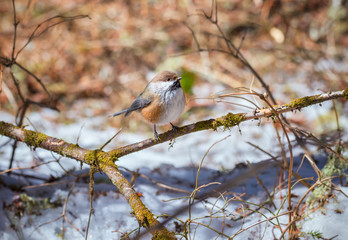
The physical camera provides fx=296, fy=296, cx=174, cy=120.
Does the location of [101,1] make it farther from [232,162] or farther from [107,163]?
[107,163]

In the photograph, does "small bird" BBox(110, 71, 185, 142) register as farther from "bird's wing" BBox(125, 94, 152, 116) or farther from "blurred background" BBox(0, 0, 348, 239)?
"blurred background" BBox(0, 0, 348, 239)

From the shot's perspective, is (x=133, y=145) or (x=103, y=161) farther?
(x=133, y=145)

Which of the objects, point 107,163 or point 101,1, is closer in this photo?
point 107,163

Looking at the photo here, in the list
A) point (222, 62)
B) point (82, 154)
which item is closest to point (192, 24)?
point (222, 62)

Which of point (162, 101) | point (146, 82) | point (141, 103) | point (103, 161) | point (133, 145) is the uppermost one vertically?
point (146, 82)

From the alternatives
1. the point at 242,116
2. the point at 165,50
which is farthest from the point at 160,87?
the point at 165,50

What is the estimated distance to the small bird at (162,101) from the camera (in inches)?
103

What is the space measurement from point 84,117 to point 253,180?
10.7ft

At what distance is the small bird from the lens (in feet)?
8.61

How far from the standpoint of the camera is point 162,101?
8.66 ft

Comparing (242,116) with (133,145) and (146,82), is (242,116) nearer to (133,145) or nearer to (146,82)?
(133,145)

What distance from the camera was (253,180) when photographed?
2.81 metres

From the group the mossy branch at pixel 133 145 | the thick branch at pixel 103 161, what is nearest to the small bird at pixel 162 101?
the mossy branch at pixel 133 145

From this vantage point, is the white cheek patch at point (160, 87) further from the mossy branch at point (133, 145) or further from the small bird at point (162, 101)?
the mossy branch at point (133, 145)
